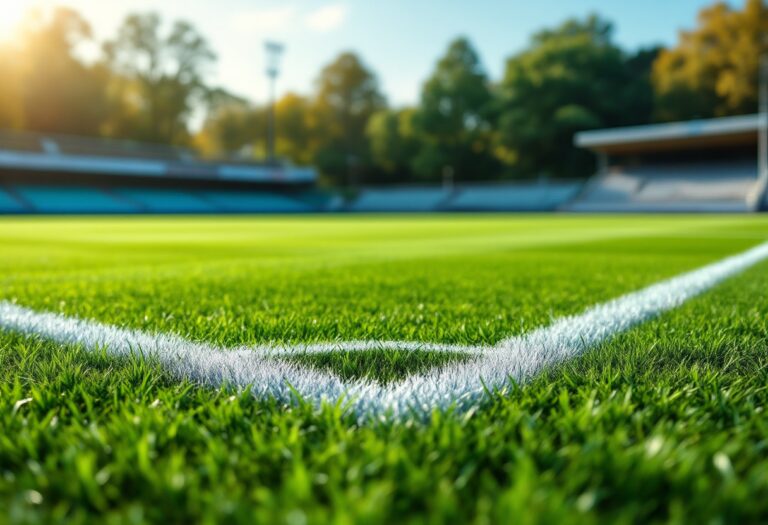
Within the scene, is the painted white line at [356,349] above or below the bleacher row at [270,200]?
below

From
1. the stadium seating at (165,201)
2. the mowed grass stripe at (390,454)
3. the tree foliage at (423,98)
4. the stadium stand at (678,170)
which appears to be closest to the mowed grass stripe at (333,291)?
the mowed grass stripe at (390,454)

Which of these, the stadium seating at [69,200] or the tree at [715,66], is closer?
the stadium seating at [69,200]

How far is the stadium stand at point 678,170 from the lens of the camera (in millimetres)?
30906

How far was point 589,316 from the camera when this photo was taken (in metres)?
2.28

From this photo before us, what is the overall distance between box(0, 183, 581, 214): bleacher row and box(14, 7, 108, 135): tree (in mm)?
8684

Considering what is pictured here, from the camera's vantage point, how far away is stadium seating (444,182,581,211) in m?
37.4

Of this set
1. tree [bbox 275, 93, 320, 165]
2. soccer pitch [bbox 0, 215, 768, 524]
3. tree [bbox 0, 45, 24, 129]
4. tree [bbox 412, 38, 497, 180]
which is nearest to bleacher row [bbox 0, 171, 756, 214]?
tree [bbox 412, 38, 497, 180]

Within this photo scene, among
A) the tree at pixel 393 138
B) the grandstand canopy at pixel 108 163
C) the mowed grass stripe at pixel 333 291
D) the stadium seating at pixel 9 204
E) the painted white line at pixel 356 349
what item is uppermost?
the tree at pixel 393 138

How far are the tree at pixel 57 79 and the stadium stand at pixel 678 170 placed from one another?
33572 millimetres

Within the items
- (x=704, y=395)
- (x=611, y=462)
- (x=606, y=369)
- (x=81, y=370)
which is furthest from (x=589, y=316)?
(x=81, y=370)

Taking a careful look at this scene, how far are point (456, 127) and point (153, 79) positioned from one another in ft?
78.4

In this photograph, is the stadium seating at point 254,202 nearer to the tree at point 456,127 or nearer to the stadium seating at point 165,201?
the stadium seating at point 165,201

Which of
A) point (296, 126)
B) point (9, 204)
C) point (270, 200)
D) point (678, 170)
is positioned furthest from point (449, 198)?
point (9, 204)

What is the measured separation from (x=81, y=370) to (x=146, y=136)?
50.6 meters
